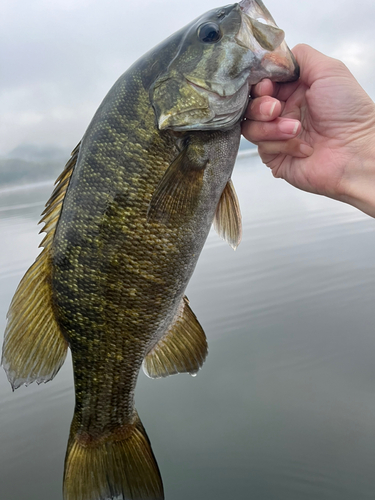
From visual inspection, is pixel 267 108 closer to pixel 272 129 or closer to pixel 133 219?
pixel 272 129

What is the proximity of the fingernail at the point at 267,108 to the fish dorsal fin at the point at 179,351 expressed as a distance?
3.33 ft

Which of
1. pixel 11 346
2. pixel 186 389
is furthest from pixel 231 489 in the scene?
pixel 11 346

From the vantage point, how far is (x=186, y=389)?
134 inches

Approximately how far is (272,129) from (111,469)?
1.85m

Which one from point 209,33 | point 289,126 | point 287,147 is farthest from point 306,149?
point 209,33

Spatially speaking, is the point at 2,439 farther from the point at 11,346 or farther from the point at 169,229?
the point at 169,229

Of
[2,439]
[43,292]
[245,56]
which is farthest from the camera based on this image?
[2,439]

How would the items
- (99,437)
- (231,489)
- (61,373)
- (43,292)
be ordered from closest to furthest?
(43,292)
(99,437)
(231,489)
(61,373)

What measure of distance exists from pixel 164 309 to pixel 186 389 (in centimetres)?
186

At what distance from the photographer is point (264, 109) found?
173 centimetres

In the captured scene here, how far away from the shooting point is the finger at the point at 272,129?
186cm

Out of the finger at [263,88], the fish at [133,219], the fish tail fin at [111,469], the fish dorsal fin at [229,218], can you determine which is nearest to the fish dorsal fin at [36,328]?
the fish at [133,219]

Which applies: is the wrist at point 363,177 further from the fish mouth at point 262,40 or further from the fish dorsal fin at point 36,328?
the fish dorsal fin at point 36,328

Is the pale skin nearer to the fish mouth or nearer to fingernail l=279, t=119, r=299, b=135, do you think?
fingernail l=279, t=119, r=299, b=135
